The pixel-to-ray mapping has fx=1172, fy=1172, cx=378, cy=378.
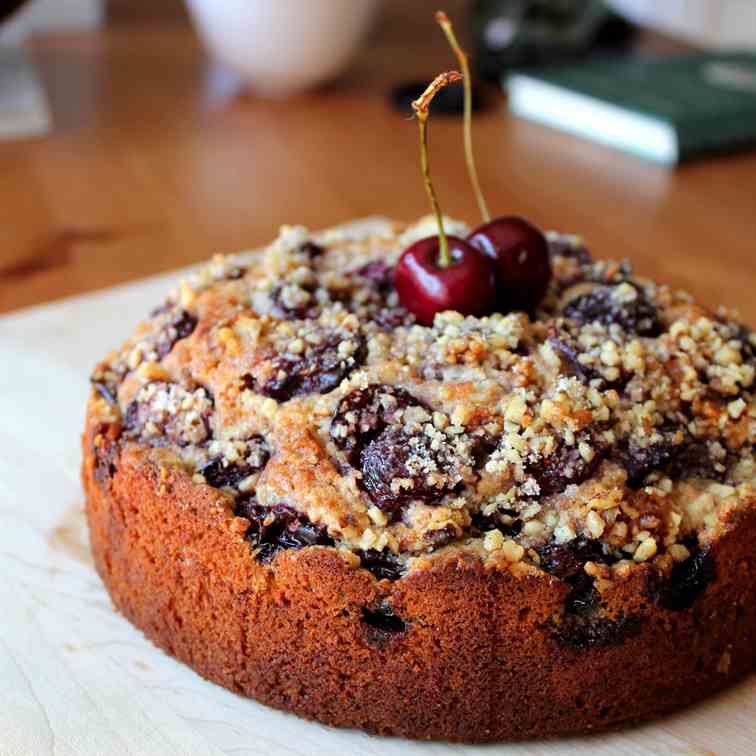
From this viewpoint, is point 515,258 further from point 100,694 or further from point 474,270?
point 100,694

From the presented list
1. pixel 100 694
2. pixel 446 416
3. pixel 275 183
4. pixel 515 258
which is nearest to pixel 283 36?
pixel 275 183

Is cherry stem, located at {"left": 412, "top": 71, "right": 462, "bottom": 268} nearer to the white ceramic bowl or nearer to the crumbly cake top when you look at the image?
the crumbly cake top

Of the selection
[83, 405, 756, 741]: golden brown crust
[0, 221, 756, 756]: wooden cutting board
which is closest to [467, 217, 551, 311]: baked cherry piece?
[83, 405, 756, 741]: golden brown crust

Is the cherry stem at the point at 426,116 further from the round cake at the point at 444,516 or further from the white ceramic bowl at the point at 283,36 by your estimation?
the white ceramic bowl at the point at 283,36

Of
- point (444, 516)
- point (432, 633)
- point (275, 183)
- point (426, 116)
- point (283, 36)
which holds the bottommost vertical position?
point (275, 183)

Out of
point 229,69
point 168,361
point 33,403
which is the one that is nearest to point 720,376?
point 168,361

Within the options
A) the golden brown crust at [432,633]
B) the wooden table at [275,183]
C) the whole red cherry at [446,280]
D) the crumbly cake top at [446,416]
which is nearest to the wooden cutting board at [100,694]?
the golden brown crust at [432,633]

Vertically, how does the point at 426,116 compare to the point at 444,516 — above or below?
above
